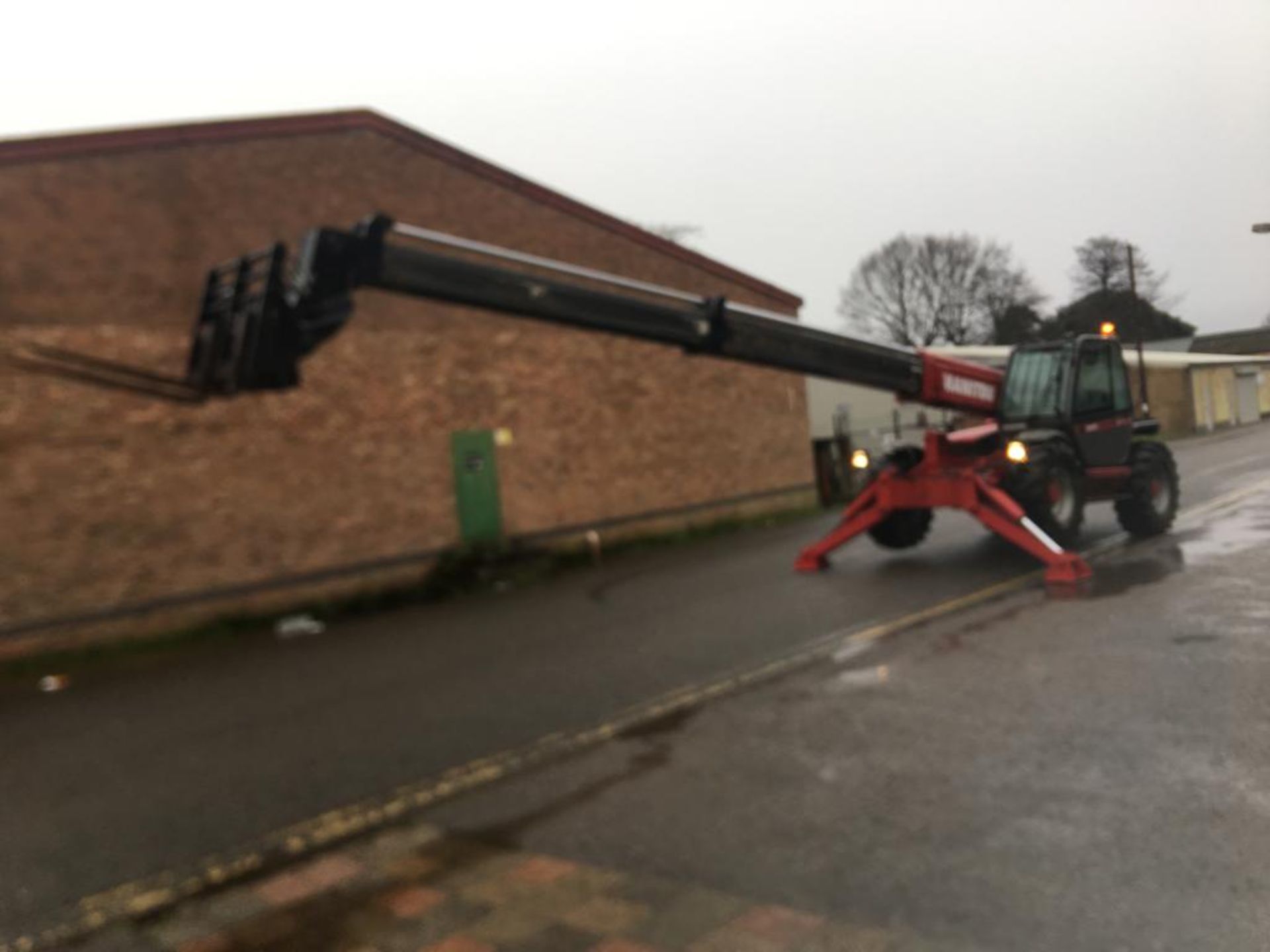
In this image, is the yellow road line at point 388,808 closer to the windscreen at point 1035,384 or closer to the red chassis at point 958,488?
the red chassis at point 958,488

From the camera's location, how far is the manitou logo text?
13312 mm

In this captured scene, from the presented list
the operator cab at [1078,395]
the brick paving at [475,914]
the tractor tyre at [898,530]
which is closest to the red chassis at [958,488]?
the operator cab at [1078,395]

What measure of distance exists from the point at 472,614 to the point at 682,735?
21.6ft

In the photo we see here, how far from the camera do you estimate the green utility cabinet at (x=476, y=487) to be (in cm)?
1599

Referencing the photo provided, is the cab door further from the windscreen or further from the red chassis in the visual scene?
the red chassis

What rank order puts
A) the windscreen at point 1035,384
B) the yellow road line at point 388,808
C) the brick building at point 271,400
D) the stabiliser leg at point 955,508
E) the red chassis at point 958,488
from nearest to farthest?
the yellow road line at point 388,808
the stabiliser leg at point 955,508
the red chassis at point 958,488
the brick building at point 271,400
the windscreen at point 1035,384

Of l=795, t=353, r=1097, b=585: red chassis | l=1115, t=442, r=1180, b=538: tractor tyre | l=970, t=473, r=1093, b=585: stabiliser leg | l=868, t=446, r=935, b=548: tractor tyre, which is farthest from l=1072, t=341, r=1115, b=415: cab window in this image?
l=868, t=446, r=935, b=548: tractor tyre

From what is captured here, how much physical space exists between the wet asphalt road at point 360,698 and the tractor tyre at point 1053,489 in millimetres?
648

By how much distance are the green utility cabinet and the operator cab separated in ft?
23.6

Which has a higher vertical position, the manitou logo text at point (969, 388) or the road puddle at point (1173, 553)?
the manitou logo text at point (969, 388)

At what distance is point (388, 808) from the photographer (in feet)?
19.3

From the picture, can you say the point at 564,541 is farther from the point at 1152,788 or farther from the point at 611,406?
the point at 1152,788

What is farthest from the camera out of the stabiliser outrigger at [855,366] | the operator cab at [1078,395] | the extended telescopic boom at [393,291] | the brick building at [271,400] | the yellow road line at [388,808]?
the operator cab at [1078,395]

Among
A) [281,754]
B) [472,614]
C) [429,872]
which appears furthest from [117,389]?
[429,872]
